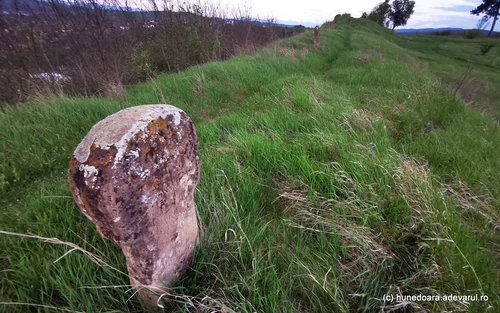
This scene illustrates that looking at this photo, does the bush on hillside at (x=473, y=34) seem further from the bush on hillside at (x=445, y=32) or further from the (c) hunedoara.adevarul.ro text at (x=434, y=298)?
the (c) hunedoara.adevarul.ro text at (x=434, y=298)

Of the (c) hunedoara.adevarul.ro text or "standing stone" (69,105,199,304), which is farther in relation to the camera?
the (c) hunedoara.adevarul.ro text

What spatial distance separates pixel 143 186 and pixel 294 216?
3.73 ft

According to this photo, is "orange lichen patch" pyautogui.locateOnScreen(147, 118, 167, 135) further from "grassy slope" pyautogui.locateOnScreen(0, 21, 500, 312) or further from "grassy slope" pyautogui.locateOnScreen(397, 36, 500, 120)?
"grassy slope" pyautogui.locateOnScreen(397, 36, 500, 120)

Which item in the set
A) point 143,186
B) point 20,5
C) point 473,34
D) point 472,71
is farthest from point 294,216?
point 473,34

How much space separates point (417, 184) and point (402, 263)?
2.32ft

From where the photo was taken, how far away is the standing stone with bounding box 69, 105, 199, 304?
96 cm

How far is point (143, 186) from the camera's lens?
3.43 ft

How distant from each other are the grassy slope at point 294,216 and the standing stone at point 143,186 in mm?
187

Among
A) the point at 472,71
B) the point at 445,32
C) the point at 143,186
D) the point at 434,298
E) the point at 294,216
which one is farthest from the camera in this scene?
the point at 445,32

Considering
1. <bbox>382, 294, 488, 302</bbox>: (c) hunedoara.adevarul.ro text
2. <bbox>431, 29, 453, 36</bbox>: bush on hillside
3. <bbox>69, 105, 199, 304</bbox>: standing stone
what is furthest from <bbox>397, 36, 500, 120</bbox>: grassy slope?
<bbox>431, 29, 453, 36</bbox>: bush on hillside

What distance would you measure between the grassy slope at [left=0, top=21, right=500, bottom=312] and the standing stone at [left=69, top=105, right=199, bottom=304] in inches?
7.4

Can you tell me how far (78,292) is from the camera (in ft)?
4.17

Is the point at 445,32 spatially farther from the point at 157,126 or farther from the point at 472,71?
the point at 157,126

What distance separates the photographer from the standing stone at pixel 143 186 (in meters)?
0.96
